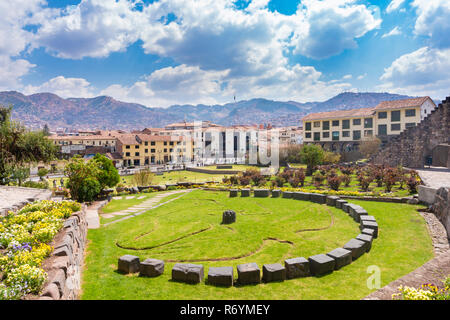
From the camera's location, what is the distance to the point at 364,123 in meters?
54.0

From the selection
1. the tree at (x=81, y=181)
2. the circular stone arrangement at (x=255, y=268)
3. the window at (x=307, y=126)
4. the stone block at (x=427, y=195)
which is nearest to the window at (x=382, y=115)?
the window at (x=307, y=126)

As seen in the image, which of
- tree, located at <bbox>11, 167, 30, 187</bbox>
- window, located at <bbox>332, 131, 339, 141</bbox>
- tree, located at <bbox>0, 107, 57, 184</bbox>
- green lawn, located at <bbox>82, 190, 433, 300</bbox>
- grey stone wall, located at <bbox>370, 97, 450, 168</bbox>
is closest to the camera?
green lawn, located at <bbox>82, 190, 433, 300</bbox>

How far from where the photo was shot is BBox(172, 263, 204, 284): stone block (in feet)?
20.9

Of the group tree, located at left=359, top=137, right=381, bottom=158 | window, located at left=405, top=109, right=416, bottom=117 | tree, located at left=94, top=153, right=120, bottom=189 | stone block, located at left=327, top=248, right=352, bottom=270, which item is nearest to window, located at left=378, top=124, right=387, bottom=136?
window, located at left=405, top=109, right=416, bottom=117

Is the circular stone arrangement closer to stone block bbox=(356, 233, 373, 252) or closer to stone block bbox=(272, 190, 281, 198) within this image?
stone block bbox=(356, 233, 373, 252)

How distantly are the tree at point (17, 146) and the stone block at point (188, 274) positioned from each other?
22984mm

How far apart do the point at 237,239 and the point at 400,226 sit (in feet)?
22.2

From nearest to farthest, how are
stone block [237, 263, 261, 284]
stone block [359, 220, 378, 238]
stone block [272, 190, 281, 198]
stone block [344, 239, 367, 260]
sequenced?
stone block [237, 263, 261, 284]
stone block [344, 239, 367, 260]
stone block [359, 220, 378, 238]
stone block [272, 190, 281, 198]

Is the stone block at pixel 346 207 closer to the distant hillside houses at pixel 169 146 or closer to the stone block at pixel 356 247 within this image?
the stone block at pixel 356 247

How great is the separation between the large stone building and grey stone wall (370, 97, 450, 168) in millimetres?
21257

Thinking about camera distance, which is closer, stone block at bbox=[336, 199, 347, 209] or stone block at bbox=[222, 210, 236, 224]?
stone block at bbox=[222, 210, 236, 224]

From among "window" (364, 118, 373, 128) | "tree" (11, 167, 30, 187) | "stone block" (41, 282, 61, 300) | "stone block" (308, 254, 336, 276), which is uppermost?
"window" (364, 118, 373, 128)
